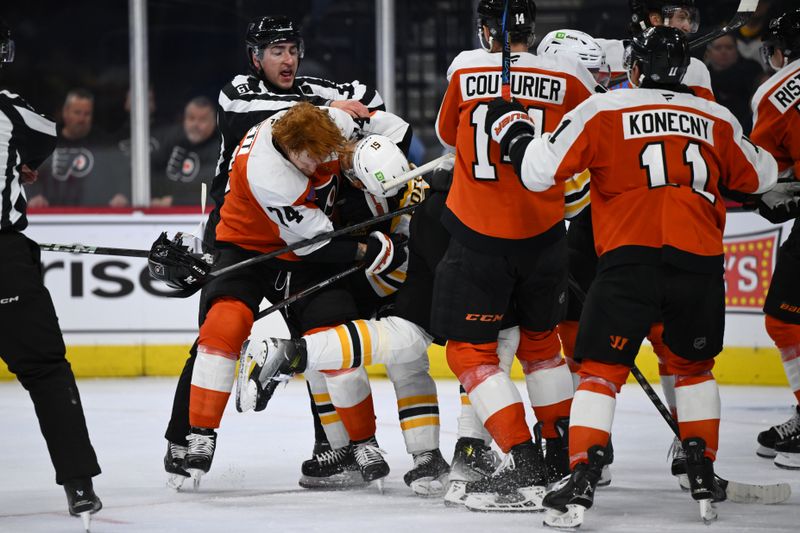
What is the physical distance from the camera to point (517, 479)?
3.29m

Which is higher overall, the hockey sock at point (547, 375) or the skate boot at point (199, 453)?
the hockey sock at point (547, 375)

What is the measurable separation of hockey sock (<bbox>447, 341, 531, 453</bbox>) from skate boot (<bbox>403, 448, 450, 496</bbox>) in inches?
13.4

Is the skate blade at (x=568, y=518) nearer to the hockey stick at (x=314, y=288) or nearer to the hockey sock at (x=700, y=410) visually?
the hockey sock at (x=700, y=410)

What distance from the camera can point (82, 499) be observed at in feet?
Result: 10.1

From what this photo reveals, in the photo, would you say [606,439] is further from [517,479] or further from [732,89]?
[732,89]

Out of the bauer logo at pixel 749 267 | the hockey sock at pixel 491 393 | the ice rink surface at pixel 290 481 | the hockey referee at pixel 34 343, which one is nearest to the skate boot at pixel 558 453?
the ice rink surface at pixel 290 481

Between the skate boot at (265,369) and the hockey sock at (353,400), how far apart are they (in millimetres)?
182

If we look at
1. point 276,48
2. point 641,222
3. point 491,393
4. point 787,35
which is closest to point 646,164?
point 641,222

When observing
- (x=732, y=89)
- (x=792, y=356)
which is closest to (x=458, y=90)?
(x=792, y=356)

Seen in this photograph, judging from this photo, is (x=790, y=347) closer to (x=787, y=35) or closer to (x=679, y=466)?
(x=679, y=466)

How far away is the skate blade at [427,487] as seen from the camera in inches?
141

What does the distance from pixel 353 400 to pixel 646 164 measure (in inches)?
44.9

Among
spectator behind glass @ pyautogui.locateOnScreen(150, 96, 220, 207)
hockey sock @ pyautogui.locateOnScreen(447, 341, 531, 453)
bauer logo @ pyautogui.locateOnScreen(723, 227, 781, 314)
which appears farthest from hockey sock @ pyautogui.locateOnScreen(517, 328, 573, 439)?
spectator behind glass @ pyautogui.locateOnScreen(150, 96, 220, 207)

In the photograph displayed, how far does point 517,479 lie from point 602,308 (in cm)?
52
